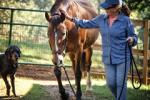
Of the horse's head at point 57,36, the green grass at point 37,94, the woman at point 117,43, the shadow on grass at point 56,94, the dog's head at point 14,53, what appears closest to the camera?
the woman at point 117,43

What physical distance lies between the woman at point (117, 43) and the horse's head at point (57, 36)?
138 cm

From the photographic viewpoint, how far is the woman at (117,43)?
5.70 metres

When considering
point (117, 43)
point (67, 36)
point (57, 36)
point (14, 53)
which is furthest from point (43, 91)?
point (117, 43)

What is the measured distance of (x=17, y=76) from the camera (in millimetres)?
11289

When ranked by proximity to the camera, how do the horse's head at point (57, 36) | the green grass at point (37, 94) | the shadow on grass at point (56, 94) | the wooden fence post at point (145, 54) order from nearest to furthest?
the horse's head at point (57, 36)
the green grass at point (37, 94)
the shadow on grass at point (56, 94)
the wooden fence post at point (145, 54)

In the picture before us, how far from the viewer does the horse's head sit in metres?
7.05

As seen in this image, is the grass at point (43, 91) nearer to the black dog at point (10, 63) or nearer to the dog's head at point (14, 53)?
the black dog at point (10, 63)

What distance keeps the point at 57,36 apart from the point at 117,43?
165cm

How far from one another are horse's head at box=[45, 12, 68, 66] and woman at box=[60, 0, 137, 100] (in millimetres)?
1382

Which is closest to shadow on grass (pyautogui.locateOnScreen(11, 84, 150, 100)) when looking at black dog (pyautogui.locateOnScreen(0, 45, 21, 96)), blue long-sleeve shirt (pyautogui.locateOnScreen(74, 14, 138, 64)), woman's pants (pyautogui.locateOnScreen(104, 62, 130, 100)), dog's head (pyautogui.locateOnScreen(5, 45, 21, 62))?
black dog (pyautogui.locateOnScreen(0, 45, 21, 96))

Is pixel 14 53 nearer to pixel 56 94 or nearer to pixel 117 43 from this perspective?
pixel 56 94

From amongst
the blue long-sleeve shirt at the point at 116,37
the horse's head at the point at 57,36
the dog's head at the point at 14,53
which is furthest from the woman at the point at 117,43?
the dog's head at the point at 14,53

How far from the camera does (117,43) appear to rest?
18.9ft

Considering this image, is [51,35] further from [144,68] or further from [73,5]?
[144,68]
